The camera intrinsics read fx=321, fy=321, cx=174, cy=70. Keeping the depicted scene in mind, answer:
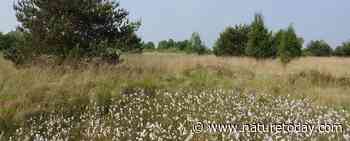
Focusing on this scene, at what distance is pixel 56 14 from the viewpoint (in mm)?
9375

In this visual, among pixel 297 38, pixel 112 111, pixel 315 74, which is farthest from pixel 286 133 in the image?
pixel 297 38

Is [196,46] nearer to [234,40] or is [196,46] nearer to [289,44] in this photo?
[234,40]

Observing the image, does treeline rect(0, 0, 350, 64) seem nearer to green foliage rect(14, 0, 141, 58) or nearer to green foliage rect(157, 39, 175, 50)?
green foliage rect(14, 0, 141, 58)

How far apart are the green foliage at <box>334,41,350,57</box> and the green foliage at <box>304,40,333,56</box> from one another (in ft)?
2.84

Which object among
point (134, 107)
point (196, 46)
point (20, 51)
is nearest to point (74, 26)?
point (20, 51)

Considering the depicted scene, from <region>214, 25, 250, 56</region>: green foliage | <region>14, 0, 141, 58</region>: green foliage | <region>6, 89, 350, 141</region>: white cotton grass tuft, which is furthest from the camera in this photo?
<region>214, 25, 250, 56</region>: green foliage

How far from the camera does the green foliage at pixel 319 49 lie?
35375 millimetres

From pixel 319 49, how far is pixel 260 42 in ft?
72.0

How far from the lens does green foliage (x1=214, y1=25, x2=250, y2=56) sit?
2467 centimetres

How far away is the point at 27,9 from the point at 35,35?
0.91 m

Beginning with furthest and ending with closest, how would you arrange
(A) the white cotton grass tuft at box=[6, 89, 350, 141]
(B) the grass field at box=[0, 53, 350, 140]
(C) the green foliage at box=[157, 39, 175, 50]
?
(C) the green foliage at box=[157, 39, 175, 50]
(B) the grass field at box=[0, 53, 350, 140]
(A) the white cotton grass tuft at box=[6, 89, 350, 141]

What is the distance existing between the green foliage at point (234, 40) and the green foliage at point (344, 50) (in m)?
14.6

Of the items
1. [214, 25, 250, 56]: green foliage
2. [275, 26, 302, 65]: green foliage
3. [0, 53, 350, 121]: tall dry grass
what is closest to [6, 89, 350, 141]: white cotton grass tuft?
[0, 53, 350, 121]: tall dry grass

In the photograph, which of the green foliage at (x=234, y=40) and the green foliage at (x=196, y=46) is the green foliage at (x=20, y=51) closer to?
the green foliage at (x=234, y=40)
